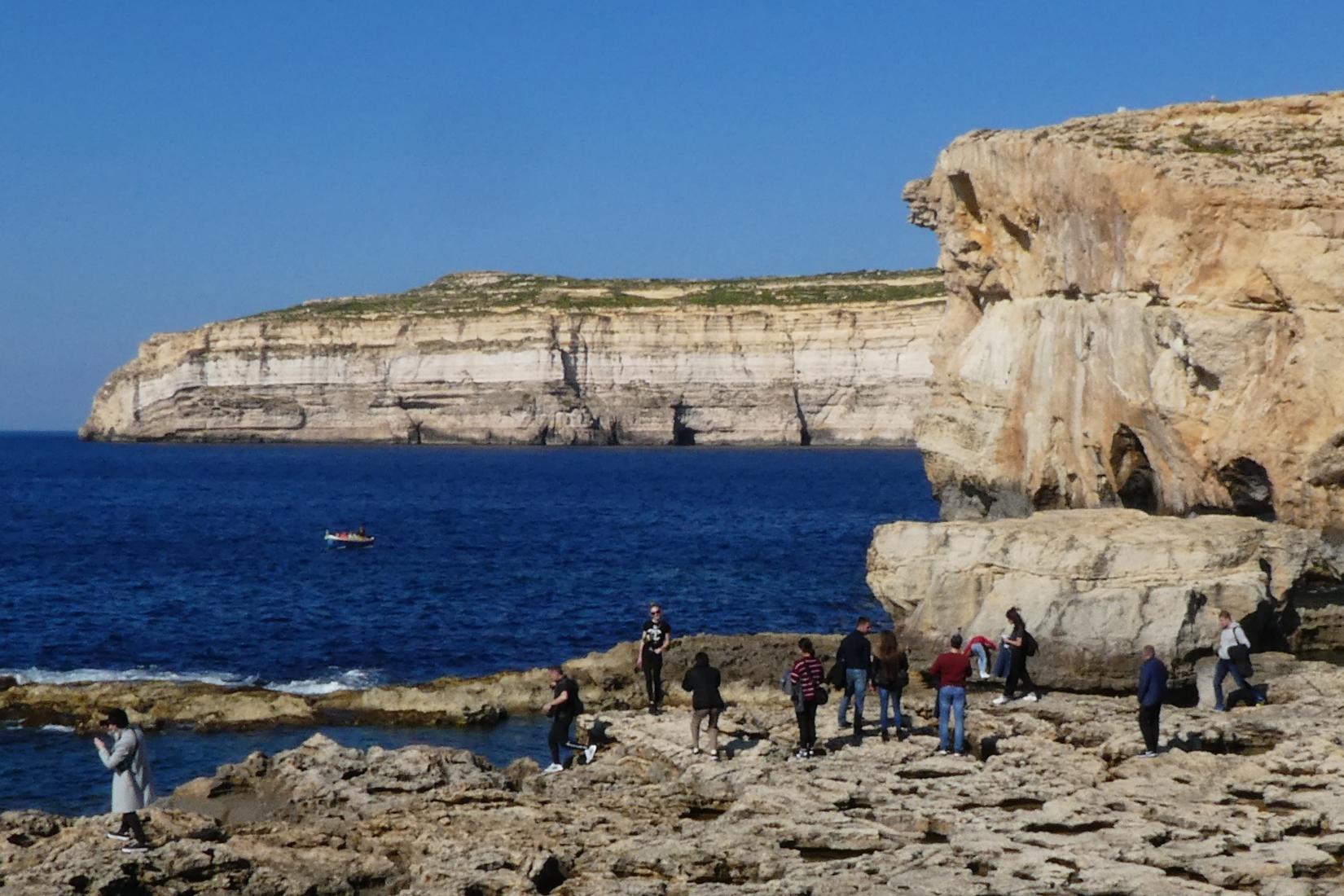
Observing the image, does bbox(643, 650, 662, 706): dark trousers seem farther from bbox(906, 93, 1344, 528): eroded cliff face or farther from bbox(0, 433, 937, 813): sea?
Result: bbox(906, 93, 1344, 528): eroded cliff face

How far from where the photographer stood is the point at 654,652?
80.7ft

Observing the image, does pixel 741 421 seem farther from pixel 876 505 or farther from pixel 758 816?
pixel 758 816

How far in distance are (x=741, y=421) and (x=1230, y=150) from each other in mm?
108561

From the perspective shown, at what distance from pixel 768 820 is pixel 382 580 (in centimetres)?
3307

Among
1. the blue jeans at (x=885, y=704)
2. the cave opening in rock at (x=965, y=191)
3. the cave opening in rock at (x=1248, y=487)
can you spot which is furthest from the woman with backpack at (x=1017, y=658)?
the cave opening in rock at (x=965, y=191)

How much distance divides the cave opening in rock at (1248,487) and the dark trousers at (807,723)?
17.3 m

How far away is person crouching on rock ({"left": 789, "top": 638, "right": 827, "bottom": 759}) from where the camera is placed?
20.6 m

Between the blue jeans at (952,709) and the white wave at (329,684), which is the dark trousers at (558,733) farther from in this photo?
the white wave at (329,684)

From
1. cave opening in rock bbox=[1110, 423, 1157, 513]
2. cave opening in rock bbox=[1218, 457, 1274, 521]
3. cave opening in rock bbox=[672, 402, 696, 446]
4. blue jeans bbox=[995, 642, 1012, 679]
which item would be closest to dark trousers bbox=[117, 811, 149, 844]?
blue jeans bbox=[995, 642, 1012, 679]

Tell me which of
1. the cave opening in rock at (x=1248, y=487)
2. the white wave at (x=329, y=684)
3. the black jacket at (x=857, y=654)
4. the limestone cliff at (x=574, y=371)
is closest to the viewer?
the black jacket at (x=857, y=654)

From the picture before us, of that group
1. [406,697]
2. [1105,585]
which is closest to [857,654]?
[1105,585]

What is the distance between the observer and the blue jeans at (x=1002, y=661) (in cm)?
2583

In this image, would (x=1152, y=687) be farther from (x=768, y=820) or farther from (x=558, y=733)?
(x=558, y=733)

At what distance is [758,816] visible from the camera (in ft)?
58.7
